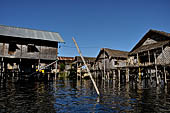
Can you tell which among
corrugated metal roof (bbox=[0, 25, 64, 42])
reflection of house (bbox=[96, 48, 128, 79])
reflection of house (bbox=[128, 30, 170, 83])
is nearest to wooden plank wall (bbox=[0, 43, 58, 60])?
corrugated metal roof (bbox=[0, 25, 64, 42])

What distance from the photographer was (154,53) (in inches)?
747

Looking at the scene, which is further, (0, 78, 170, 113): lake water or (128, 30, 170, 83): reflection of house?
(128, 30, 170, 83): reflection of house

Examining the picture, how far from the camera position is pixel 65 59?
5050cm

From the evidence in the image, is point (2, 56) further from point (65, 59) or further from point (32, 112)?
point (65, 59)

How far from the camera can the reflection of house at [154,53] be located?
19.0 m

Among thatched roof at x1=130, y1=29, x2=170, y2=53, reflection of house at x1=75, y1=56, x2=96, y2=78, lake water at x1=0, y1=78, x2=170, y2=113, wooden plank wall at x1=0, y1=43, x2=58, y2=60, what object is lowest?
lake water at x1=0, y1=78, x2=170, y2=113

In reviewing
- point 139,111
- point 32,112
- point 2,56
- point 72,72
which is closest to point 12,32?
point 2,56

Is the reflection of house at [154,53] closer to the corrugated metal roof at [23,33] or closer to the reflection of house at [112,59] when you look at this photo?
the reflection of house at [112,59]

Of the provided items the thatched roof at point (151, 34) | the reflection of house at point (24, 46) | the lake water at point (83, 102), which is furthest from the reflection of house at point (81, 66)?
the lake water at point (83, 102)

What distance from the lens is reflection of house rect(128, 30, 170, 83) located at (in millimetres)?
19016

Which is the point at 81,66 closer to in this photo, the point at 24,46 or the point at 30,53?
the point at 30,53

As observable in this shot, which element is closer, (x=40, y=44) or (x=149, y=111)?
(x=149, y=111)

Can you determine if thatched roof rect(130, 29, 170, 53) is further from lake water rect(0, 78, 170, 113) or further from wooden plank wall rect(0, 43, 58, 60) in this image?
wooden plank wall rect(0, 43, 58, 60)

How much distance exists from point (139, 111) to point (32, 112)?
3.96 m
